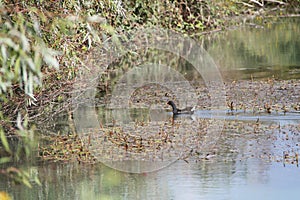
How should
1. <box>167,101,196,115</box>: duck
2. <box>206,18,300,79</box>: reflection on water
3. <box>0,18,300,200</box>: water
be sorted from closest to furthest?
<box>0,18,300,200</box>: water < <box>167,101,196,115</box>: duck < <box>206,18,300,79</box>: reflection on water

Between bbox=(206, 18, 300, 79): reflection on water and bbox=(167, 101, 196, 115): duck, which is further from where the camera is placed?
bbox=(206, 18, 300, 79): reflection on water

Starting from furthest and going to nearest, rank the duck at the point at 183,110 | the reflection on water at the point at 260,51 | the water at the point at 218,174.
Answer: the reflection on water at the point at 260,51 < the duck at the point at 183,110 < the water at the point at 218,174

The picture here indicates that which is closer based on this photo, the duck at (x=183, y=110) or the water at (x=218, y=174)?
the water at (x=218, y=174)

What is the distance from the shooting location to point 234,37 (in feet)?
48.5

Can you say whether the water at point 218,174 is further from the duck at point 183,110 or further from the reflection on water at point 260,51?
the reflection on water at point 260,51

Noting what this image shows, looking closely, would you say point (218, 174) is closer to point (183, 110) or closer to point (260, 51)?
point (183, 110)

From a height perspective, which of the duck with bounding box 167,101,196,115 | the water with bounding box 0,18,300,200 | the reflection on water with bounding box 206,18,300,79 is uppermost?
the reflection on water with bounding box 206,18,300,79

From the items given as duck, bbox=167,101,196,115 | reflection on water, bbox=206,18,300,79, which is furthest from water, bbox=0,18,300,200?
reflection on water, bbox=206,18,300,79

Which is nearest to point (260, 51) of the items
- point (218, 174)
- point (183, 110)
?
point (183, 110)

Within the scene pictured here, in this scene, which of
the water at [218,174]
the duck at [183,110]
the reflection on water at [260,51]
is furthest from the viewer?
the reflection on water at [260,51]

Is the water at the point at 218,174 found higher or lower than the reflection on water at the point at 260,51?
lower

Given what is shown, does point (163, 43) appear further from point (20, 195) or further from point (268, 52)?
point (20, 195)

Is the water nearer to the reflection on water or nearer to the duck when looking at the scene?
the duck

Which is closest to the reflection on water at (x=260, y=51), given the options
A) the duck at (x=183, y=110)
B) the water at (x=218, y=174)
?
the duck at (x=183, y=110)
